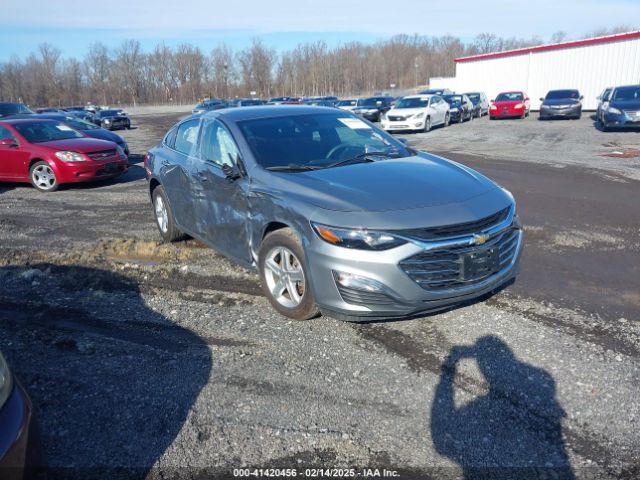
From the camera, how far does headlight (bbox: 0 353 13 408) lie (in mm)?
2268

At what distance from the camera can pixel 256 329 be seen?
4.29m

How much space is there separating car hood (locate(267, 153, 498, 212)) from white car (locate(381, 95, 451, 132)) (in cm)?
1955

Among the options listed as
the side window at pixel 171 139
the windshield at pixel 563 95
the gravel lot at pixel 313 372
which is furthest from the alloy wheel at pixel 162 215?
the windshield at pixel 563 95

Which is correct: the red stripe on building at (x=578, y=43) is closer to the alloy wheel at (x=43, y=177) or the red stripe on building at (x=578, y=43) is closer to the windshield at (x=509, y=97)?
the windshield at (x=509, y=97)

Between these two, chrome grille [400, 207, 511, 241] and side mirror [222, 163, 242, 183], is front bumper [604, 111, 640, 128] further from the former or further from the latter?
side mirror [222, 163, 242, 183]

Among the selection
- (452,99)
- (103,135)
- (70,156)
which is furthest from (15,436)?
(452,99)

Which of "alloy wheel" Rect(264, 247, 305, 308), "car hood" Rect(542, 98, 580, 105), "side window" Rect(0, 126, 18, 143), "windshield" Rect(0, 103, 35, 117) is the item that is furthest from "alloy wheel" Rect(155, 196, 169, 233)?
"car hood" Rect(542, 98, 580, 105)

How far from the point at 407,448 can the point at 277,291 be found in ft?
6.22

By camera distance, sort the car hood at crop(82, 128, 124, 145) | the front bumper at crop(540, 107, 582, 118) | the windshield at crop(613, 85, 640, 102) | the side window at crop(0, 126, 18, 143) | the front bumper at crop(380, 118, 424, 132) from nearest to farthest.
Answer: the side window at crop(0, 126, 18, 143) → the car hood at crop(82, 128, 124, 145) → the windshield at crop(613, 85, 640, 102) → the front bumper at crop(380, 118, 424, 132) → the front bumper at crop(540, 107, 582, 118)

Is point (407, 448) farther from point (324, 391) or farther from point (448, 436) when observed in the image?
point (324, 391)

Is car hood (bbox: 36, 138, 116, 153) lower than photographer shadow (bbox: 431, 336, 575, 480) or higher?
higher

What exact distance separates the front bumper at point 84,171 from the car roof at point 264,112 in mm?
6312

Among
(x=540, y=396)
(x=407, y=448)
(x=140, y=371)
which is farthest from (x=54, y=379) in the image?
(x=540, y=396)

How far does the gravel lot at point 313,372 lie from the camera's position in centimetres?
284
